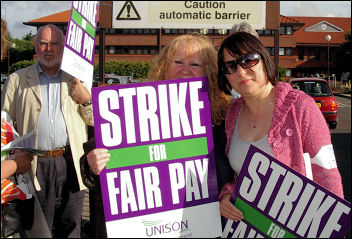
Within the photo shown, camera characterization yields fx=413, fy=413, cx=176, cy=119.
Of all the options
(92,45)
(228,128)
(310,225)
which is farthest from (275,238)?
(92,45)

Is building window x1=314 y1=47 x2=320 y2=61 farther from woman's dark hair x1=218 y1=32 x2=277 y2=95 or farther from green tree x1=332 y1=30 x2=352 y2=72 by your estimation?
woman's dark hair x1=218 y1=32 x2=277 y2=95

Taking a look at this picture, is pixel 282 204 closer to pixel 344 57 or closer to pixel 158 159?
pixel 158 159

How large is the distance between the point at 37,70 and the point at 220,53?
5.81 feet

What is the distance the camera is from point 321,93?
12.6 metres

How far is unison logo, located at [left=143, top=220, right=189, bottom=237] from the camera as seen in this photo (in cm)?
199

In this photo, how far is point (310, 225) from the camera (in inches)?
74.2

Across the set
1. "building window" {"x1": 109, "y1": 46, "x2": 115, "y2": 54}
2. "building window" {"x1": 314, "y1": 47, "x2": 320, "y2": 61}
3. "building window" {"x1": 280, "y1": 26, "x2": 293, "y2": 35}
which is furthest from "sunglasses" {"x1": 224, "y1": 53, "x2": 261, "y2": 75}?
"building window" {"x1": 314, "y1": 47, "x2": 320, "y2": 61}

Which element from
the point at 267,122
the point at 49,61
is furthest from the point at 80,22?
the point at 267,122

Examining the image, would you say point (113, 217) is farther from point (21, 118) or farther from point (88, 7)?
point (21, 118)

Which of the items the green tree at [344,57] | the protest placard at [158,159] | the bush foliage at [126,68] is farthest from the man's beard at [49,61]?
the bush foliage at [126,68]

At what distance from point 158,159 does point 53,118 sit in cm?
150

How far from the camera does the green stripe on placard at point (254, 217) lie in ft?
6.44

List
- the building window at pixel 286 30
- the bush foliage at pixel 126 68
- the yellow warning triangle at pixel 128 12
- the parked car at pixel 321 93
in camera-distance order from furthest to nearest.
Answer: the building window at pixel 286 30
the bush foliage at pixel 126 68
the parked car at pixel 321 93
the yellow warning triangle at pixel 128 12

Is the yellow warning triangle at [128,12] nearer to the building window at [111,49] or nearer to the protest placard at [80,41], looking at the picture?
the protest placard at [80,41]
